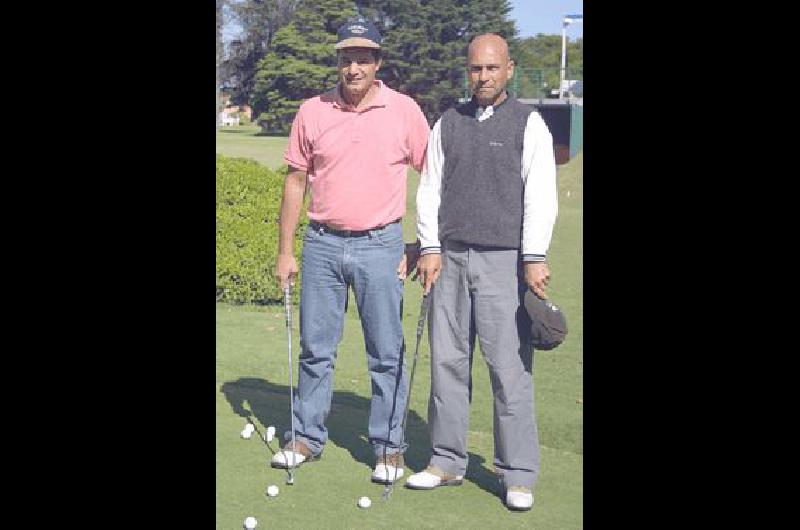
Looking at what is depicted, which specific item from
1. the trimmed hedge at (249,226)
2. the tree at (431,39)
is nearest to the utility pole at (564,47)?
the tree at (431,39)

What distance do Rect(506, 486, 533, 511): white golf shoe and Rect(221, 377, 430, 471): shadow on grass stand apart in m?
0.68

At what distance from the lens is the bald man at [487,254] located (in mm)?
5863

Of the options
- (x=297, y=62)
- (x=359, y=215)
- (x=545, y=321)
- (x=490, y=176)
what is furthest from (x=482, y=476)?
(x=297, y=62)

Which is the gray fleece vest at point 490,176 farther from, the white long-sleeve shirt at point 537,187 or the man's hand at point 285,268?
the man's hand at point 285,268

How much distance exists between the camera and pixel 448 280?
241 inches

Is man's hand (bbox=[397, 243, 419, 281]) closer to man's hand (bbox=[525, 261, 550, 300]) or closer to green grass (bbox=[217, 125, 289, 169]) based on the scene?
man's hand (bbox=[525, 261, 550, 300])

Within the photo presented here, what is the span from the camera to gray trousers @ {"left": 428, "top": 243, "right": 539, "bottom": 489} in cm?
600

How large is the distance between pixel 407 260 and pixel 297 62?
5.28 feet

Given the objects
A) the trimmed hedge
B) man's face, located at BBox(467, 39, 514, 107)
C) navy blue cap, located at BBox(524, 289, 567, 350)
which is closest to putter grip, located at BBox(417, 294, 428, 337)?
navy blue cap, located at BBox(524, 289, 567, 350)

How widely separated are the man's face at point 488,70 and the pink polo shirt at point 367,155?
428 mm
